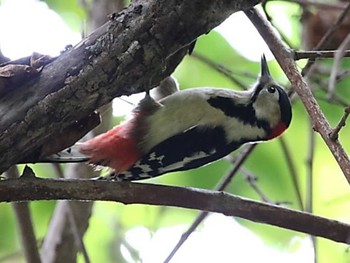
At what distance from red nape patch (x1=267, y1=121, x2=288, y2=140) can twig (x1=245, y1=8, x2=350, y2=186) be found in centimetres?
36

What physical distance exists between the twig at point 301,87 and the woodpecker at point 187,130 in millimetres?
330

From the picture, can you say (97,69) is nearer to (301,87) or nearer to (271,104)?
(301,87)

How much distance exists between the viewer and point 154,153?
1630mm

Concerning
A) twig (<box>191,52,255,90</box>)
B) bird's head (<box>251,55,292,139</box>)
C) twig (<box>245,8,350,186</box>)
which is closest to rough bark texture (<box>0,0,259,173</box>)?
twig (<box>245,8,350,186</box>)

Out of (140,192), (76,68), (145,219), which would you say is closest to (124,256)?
(145,219)

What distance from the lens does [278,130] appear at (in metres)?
1.72

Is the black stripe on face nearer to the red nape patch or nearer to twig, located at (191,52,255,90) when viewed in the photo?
the red nape patch

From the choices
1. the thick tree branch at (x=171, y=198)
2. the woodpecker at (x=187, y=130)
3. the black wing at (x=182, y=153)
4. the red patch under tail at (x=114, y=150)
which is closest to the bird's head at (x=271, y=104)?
the woodpecker at (x=187, y=130)

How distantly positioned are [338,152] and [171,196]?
1.01 feet

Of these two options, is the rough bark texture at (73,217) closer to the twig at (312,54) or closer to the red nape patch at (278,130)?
the red nape patch at (278,130)

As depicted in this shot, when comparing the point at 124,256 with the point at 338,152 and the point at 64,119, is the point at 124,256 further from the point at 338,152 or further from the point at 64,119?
the point at 338,152

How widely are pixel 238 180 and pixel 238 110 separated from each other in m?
0.42

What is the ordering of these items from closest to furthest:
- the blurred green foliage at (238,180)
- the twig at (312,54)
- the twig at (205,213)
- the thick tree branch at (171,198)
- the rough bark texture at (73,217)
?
→ the thick tree branch at (171,198) → the twig at (312,54) → the twig at (205,213) → the rough bark texture at (73,217) → the blurred green foliage at (238,180)

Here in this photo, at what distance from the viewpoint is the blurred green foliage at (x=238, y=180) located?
2.00 metres
